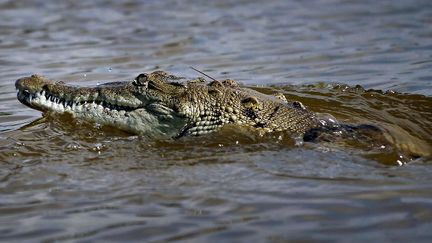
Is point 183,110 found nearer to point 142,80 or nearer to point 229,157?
point 142,80

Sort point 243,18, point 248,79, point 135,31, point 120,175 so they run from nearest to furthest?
point 120,175 < point 248,79 < point 135,31 < point 243,18

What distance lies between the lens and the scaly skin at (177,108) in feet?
23.2

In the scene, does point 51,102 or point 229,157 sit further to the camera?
point 51,102

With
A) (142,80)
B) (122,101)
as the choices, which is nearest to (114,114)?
(122,101)

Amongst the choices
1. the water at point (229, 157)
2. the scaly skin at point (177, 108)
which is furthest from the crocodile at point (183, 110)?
the water at point (229, 157)

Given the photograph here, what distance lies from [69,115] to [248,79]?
308 centimetres

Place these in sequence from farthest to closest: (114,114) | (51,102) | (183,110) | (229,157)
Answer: (51,102)
(114,114)
(183,110)
(229,157)

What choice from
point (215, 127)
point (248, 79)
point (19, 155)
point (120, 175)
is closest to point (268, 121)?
point (215, 127)

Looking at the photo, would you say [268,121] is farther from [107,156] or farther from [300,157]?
[107,156]

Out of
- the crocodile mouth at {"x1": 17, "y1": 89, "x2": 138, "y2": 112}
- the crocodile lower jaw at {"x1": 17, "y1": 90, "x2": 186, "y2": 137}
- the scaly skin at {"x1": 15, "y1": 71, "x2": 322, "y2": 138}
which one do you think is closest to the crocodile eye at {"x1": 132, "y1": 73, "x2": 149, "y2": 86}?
the scaly skin at {"x1": 15, "y1": 71, "x2": 322, "y2": 138}

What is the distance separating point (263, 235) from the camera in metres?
4.84

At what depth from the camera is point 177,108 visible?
7.06 meters

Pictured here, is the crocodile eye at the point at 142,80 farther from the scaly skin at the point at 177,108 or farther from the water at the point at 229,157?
the water at the point at 229,157

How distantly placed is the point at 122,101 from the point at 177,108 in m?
0.49
